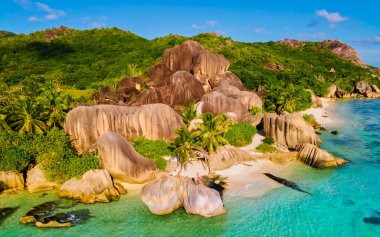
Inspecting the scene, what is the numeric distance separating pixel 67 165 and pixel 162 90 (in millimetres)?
22337

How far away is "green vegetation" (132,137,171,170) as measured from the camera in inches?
1097

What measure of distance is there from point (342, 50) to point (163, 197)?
152120 mm

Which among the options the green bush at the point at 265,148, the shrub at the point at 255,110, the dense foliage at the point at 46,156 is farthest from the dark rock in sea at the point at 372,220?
the shrub at the point at 255,110

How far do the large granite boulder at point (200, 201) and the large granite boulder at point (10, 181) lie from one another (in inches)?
590

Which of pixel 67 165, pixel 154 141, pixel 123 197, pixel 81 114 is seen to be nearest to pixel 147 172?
pixel 123 197

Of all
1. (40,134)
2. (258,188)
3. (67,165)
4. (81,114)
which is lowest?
(258,188)

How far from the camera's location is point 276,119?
1391 inches

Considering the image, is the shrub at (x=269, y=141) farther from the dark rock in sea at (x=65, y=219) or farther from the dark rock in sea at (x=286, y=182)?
the dark rock in sea at (x=65, y=219)

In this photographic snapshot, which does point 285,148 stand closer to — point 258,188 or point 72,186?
point 258,188

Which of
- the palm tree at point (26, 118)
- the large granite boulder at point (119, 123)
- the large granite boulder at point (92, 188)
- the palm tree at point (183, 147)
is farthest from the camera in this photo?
the large granite boulder at point (119, 123)

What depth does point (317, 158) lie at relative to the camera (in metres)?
29.9

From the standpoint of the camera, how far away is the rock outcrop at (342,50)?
141875mm

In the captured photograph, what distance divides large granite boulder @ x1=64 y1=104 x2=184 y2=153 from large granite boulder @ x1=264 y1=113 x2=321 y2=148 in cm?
1173

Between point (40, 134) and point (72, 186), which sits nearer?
point (72, 186)
